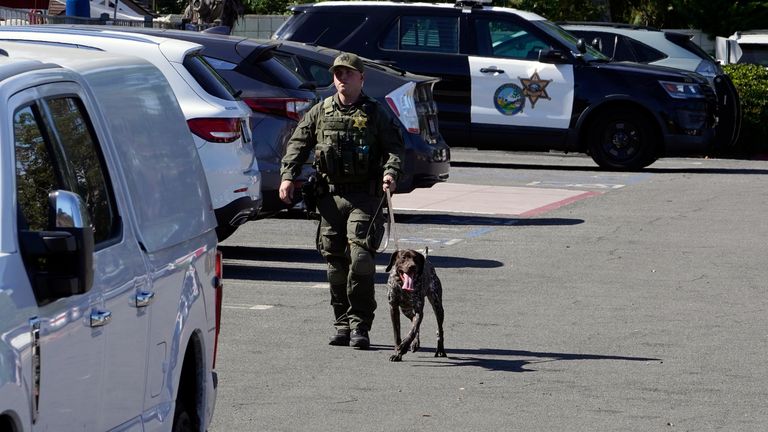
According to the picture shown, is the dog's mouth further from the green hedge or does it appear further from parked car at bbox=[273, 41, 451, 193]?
the green hedge

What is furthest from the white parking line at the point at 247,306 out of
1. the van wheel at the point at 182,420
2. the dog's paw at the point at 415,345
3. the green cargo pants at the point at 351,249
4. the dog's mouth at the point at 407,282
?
the van wheel at the point at 182,420

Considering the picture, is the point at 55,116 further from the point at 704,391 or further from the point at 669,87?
the point at 669,87

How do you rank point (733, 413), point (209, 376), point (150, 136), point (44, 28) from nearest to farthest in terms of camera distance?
point (150, 136)
point (209, 376)
point (733, 413)
point (44, 28)

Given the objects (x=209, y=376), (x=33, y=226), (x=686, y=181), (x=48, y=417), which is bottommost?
(x=686, y=181)

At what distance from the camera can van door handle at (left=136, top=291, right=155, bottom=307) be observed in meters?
4.97

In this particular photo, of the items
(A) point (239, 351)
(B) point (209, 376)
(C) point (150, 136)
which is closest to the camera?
(C) point (150, 136)

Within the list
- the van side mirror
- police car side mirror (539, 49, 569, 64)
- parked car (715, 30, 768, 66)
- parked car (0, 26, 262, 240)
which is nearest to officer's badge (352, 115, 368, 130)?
parked car (0, 26, 262, 240)

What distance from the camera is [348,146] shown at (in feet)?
30.9

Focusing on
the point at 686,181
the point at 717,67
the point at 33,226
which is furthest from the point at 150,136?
the point at 717,67

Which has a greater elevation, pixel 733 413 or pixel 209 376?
pixel 209 376

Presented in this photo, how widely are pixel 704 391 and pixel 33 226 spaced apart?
4.86m

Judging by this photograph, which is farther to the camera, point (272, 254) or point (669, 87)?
point (669, 87)

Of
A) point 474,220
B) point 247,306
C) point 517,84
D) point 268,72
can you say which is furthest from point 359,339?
point 517,84

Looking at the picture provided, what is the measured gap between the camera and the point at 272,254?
13648mm
